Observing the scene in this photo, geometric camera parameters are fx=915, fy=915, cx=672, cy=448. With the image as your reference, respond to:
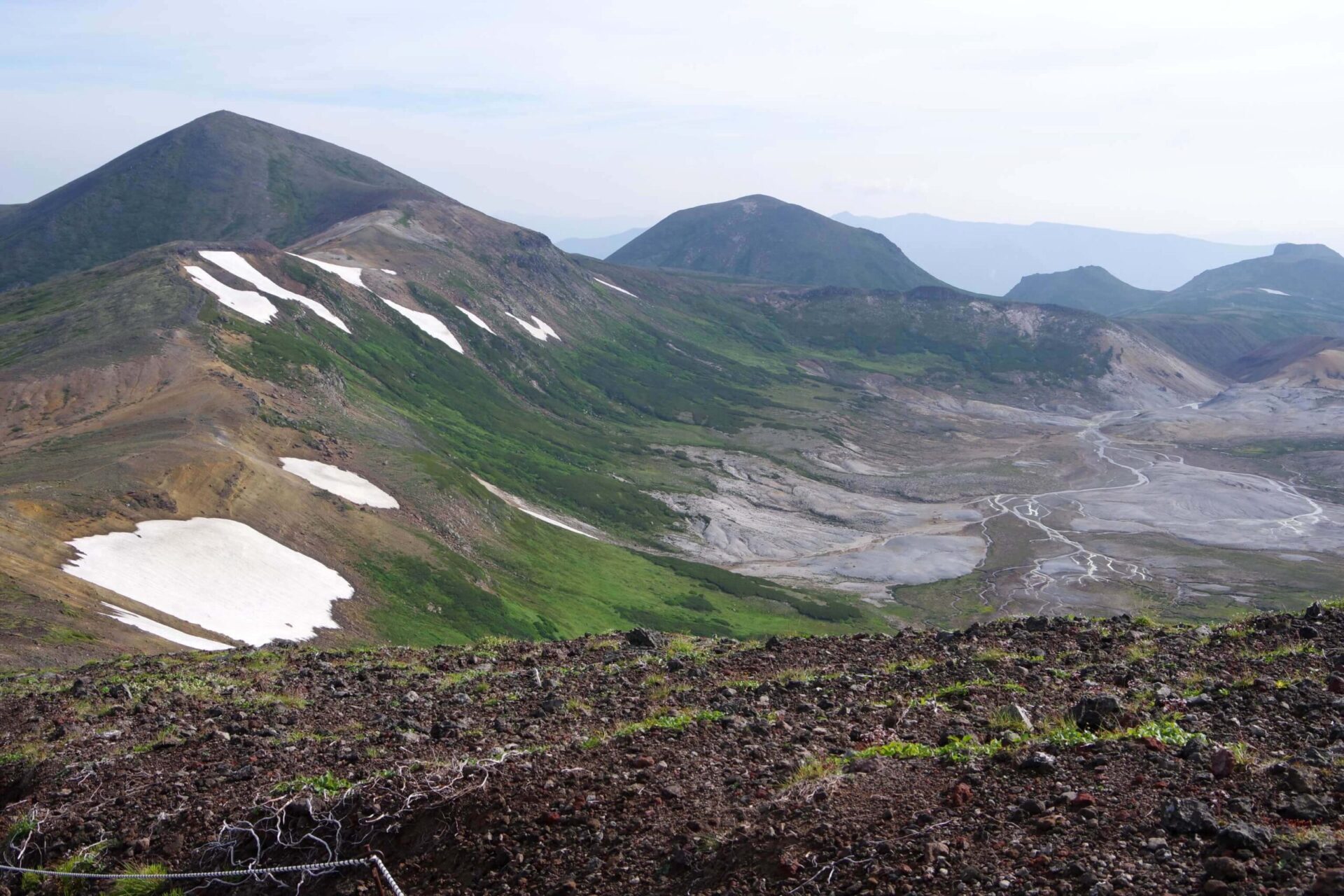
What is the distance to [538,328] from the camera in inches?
5950

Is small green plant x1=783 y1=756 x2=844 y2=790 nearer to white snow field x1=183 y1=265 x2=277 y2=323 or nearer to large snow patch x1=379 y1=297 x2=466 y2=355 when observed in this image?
white snow field x1=183 y1=265 x2=277 y2=323

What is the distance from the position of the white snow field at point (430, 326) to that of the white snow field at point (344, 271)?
13.0 feet

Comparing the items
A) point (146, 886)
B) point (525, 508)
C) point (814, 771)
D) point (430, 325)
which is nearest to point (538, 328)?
point (430, 325)

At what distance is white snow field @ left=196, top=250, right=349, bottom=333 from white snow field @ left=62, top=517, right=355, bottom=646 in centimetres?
5400

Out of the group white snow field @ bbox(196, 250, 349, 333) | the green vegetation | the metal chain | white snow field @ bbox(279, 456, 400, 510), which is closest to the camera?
the metal chain

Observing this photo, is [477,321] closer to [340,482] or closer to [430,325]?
[430,325]

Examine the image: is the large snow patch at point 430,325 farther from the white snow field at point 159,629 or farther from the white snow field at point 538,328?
the white snow field at point 159,629

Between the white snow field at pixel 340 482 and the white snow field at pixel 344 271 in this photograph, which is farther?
the white snow field at pixel 344 271

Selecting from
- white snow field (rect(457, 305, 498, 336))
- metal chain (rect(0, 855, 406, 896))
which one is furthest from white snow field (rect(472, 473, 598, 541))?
metal chain (rect(0, 855, 406, 896))

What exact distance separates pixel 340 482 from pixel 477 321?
77.3 m

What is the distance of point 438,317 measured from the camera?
126688 millimetres

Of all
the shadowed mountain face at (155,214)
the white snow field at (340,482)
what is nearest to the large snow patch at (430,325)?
the shadowed mountain face at (155,214)

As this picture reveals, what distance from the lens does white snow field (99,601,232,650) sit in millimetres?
32469

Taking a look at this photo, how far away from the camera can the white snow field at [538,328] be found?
148 metres
